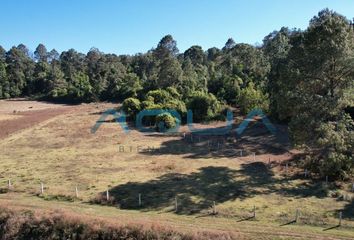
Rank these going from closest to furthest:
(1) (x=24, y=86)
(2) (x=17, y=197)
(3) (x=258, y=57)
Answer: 1. (2) (x=17, y=197)
2. (3) (x=258, y=57)
3. (1) (x=24, y=86)

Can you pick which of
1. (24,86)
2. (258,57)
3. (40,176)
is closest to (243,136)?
(40,176)

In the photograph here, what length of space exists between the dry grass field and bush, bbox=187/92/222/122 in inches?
482

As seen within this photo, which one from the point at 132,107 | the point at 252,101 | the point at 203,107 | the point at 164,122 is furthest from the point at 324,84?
the point at 132,107

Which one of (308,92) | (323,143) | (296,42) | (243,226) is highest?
(296,42)

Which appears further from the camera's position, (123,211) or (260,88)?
(260,88)

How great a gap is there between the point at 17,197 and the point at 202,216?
41.8ft

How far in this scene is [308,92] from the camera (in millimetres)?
33531

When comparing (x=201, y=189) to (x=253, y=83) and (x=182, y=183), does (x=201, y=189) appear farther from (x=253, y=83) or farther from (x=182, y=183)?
(x=253, y=83)

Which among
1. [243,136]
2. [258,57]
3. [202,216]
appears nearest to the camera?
[202,216]

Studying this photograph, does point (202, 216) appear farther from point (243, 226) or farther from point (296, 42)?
point (296, 42)

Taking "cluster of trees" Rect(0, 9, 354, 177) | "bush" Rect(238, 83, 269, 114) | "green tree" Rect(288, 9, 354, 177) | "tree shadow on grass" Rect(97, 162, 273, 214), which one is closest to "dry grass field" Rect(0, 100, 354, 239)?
"tree shadow on grass" Rect(97, 162, 273, 214)

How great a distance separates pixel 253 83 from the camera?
79.4 meters

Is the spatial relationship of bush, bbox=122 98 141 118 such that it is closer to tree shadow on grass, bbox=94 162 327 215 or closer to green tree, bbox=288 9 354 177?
tree shadow on grass, bbox=94 162 327 215

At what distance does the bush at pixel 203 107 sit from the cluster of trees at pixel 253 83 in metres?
0.16
